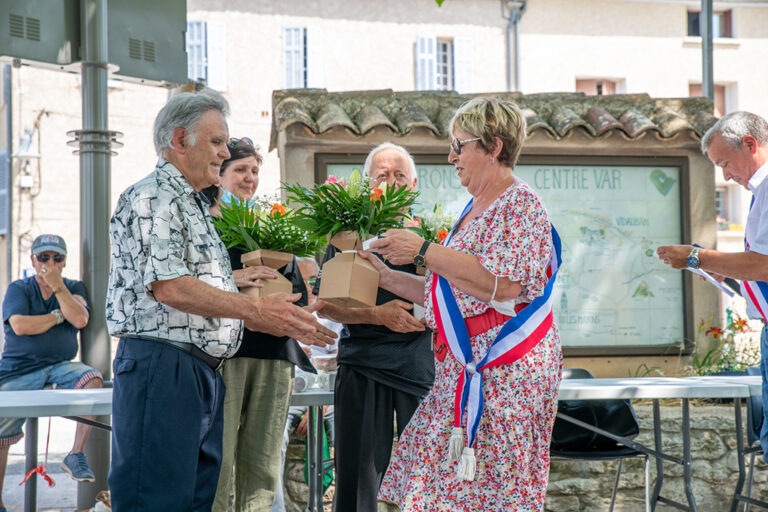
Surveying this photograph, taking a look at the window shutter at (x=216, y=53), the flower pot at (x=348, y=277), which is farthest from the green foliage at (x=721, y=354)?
the window shutter at (x=216, y=53)

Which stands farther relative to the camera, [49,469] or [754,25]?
[754,25]

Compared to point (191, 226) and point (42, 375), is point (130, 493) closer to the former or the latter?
point (191, 226)

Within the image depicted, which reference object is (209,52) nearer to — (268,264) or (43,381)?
(43,381)

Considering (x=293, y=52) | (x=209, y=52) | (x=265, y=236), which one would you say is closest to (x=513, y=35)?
(x=293, y=52)

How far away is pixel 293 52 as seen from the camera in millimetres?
18828

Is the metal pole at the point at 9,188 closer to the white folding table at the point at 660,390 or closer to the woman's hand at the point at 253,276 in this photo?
the white folding table at the point at 660,390

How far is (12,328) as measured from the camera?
5.83m

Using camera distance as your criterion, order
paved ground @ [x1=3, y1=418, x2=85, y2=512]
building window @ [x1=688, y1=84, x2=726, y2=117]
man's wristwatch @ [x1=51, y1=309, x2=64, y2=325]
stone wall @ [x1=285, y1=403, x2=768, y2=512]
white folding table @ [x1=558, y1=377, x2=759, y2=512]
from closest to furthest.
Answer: white folding table @ [x1=558, y1=377, x2=759, y2=512] < stone wall @ [x1=285, y1=403, x2=768, y2=512] < paved ground @ [x1=3, y1=418, x2=85, y2=512] < man's wristwatch @ [x1=51, y1=309, x2=64, y2=325] < building window @ [x1=688, y1=84, x2=726, y2=117]

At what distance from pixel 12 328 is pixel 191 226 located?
3.83 metres

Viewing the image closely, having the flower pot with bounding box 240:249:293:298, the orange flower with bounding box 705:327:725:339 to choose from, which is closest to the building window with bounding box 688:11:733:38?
the orange flower with bounding box 705:327:725:339

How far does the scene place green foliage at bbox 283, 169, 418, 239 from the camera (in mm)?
2932

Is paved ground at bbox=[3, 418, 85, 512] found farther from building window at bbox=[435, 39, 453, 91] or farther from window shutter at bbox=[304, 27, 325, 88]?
A: building window at bbox=[435, 39, 453, 91]

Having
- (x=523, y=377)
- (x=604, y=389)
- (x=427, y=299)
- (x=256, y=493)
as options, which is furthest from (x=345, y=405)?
(x=604, y=389)

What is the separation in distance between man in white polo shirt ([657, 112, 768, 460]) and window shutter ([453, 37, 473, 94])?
1668 cm
